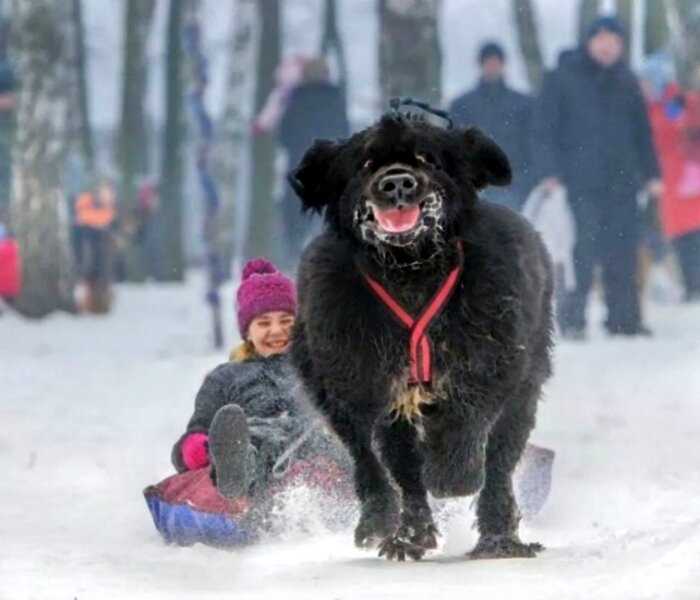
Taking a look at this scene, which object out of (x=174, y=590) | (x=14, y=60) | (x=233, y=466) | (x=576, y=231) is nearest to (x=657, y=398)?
(x=576, y=231)

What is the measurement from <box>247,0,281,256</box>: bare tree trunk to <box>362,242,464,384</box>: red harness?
14.4 m

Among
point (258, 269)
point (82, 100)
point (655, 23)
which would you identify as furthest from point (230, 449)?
point (82, 100)

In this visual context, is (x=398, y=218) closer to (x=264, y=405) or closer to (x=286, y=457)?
(x=286, y=457)

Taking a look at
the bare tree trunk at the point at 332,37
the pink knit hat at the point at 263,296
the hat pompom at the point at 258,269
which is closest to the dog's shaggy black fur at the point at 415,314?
the pink knit hat at the point at 263,296

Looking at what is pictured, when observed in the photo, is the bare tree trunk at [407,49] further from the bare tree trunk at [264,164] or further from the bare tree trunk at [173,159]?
the bare tree trunk at [173,159]

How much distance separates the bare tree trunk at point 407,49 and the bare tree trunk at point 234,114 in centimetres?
705

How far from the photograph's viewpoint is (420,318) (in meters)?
4.78

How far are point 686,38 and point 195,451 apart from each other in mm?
12140

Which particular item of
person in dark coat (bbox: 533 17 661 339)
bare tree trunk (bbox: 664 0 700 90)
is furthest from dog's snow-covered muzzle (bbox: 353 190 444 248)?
bare tree trunk (bbox: 664 0 700 90)

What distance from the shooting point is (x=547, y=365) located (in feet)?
17.7

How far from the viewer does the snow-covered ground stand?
14.2 feet

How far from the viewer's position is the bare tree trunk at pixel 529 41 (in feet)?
72.0

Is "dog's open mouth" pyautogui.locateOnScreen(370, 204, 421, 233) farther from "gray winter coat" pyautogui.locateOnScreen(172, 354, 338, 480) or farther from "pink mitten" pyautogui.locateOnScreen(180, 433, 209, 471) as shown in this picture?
"pink mitten" pyautogui.locateOnScreen(180, 433, 209, 471)

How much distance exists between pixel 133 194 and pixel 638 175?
1200 cm
